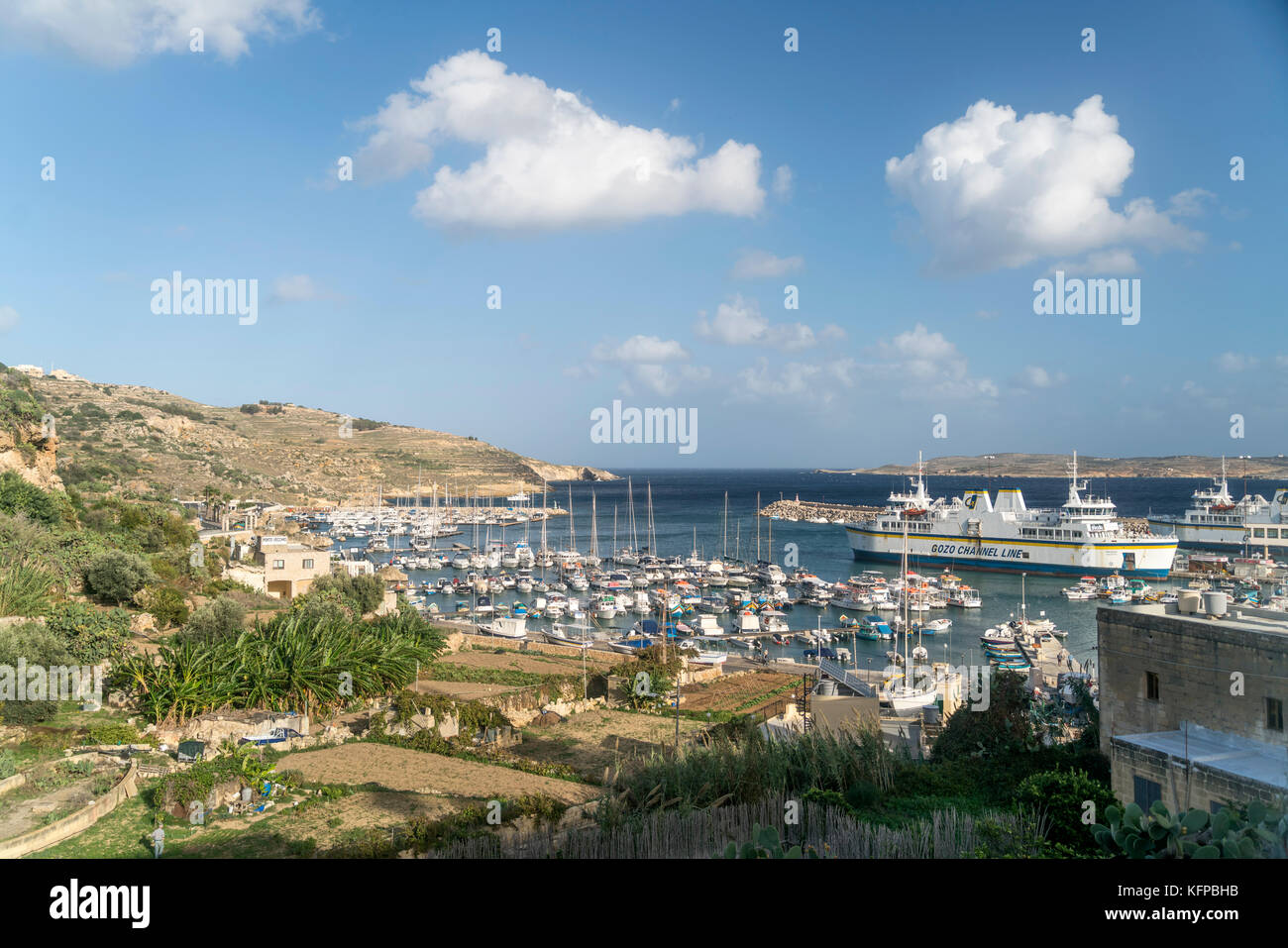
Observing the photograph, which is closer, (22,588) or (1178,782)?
(1178,782)

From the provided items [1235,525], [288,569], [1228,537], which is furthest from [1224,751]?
[1235,525]

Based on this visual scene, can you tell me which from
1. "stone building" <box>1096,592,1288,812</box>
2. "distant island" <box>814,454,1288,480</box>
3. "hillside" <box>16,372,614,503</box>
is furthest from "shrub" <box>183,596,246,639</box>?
"distant island" <box>814,454,1288,480</box>

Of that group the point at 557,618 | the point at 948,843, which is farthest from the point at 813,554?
the point at 948,843

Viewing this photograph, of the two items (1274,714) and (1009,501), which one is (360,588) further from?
(1009,501)

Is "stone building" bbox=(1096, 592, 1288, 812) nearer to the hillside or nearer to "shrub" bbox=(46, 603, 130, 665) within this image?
"shrub" bbox=(46, 603, 130, 665)

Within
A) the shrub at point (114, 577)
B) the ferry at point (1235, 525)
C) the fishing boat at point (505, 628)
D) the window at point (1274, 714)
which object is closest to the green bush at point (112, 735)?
the shrub at point (114, 577)

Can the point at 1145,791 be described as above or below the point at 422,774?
above
